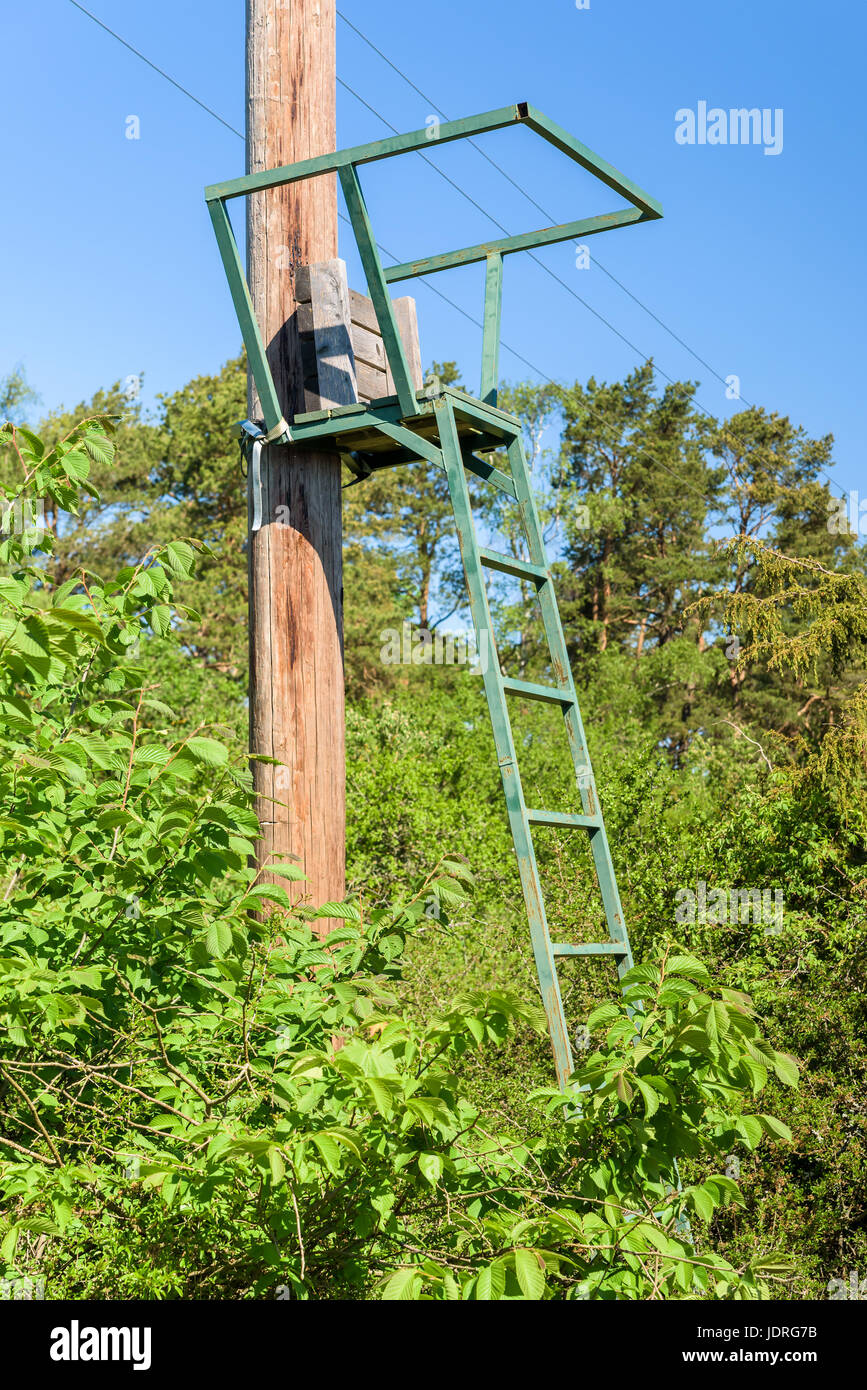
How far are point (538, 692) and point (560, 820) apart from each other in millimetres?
470

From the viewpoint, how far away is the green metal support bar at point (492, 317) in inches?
179

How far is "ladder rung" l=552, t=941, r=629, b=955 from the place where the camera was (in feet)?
12.1

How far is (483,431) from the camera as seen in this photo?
428 cm

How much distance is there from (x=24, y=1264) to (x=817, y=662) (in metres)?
6.71

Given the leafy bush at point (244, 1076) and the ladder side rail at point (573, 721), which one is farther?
the ladder side rail at point (573, 721)

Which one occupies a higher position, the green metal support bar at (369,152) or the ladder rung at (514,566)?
the green metal support bar at (369,152)

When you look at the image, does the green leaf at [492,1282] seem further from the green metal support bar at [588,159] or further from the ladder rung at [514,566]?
the green metal support bar at [588,159]

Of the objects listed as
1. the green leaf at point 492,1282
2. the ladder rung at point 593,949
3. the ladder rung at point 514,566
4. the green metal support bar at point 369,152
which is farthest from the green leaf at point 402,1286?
the green metal support bar at point 369,152

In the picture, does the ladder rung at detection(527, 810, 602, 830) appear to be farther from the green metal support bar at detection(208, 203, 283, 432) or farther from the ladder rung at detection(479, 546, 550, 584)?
the green metal support bar at detection(208, 203, 283, 432)

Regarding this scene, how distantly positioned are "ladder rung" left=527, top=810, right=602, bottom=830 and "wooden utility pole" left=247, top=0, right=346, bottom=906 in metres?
0.69

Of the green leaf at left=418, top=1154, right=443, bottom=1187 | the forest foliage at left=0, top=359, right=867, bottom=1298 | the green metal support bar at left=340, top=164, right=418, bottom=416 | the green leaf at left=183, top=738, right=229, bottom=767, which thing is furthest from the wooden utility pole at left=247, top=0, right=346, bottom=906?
the green leaf at left=418, top=1154, right=443, bottom=1187

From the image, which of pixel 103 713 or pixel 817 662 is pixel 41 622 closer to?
pixel 103 713

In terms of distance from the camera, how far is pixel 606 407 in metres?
33.8

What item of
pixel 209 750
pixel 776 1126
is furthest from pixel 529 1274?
pixel 209 750
